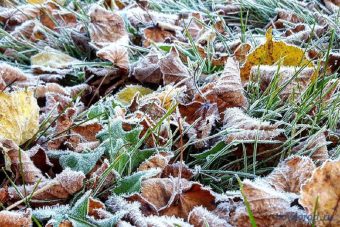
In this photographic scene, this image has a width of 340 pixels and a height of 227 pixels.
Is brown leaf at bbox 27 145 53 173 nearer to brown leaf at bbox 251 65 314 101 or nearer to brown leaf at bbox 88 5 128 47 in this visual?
brown leaf at bbox 251 65 314 101

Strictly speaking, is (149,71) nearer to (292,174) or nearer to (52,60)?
(52,60)

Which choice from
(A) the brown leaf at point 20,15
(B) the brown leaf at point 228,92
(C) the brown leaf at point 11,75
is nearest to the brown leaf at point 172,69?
(B) the brown leaf at point 228,92

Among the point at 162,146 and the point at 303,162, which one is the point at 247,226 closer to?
the point at 303,162

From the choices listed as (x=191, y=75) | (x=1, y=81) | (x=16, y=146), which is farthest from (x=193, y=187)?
(x=1, y=81)

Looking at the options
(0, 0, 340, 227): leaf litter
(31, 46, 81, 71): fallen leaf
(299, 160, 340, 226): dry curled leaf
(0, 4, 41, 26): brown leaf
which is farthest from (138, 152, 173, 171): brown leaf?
(0, 4, 41, 26): brown leaf

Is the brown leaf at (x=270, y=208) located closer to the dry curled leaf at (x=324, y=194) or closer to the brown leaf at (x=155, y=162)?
the dry curled leaf at (x=324, y=194)
